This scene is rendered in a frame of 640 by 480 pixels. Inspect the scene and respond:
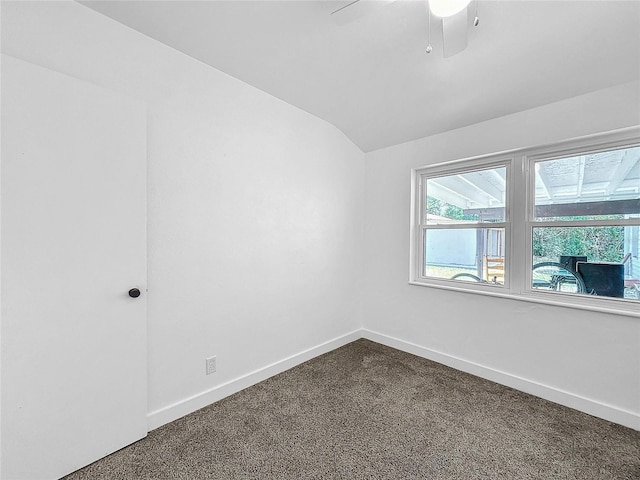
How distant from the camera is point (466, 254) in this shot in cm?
267

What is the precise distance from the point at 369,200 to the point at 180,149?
212 cm

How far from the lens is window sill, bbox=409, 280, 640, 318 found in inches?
72.9

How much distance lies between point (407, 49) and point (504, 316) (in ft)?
7.28

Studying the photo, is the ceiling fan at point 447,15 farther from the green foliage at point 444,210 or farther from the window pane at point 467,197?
the green foliage at point 444,210

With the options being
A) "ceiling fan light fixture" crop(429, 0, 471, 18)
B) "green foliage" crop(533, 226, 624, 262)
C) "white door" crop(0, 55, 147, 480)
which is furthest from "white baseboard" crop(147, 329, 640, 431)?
"ceiling fan light fixture" crop(429, 0, 471, 18)

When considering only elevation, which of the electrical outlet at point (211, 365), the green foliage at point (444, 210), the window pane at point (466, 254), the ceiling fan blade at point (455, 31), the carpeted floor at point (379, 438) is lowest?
the carpeted floor at point (379, 438)

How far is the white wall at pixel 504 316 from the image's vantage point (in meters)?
1.85

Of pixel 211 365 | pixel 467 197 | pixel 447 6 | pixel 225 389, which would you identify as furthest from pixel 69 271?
A: pixel 467 197

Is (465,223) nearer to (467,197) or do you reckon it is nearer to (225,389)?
(467,197)

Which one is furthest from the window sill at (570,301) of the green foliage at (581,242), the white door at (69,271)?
the white door at (69,271)

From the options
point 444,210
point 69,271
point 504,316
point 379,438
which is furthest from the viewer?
point 444,210

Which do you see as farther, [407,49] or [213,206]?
[213,206]

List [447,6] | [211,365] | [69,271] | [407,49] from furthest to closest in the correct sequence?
1. [211,365]
2. [407,49]
3. [69,271]
4. [447,6]

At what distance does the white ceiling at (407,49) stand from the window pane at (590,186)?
19.6 inches
